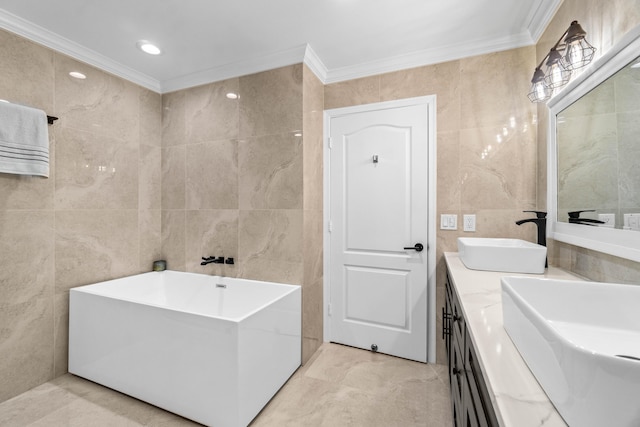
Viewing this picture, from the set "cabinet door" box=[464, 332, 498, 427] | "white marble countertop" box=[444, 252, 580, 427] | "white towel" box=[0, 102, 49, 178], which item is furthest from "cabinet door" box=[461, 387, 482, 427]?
"white towel" box=[0, 102, 49, 178]

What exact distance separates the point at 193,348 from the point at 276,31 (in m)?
2.11

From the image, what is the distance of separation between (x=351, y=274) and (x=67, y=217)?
2265mm

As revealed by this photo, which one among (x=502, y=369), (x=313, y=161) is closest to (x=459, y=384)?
(x=502, y=369)

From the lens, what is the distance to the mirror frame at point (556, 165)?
1031 mm

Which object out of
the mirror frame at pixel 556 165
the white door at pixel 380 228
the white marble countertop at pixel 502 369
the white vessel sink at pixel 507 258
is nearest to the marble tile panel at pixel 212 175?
the white door at pixel 380 228

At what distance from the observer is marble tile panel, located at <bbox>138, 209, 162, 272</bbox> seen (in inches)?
105

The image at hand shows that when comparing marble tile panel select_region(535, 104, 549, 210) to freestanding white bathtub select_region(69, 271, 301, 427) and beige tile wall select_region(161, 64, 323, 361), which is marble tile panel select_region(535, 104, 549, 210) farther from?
freestanding white bathtub select_region(69, 271, 301, 427)

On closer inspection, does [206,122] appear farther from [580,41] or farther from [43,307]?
[580,41]

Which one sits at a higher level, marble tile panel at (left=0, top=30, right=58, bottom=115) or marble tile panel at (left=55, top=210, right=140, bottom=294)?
marble tile panel at (left=0, top=30, right=58, bottom=115)

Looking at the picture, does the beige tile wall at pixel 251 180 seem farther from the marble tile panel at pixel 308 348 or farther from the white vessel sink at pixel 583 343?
the white vessel sink at pixel 583 343

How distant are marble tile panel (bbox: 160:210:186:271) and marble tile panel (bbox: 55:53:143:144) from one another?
0.76 meters

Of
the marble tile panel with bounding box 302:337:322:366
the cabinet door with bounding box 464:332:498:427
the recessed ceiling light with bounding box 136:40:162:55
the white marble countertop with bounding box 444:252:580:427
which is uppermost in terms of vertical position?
the recessed ceiling light with bounding box 136:40:162:55

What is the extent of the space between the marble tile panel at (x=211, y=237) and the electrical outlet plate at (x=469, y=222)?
1853 millimetres

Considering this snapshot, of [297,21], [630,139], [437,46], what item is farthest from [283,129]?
[630,139]
